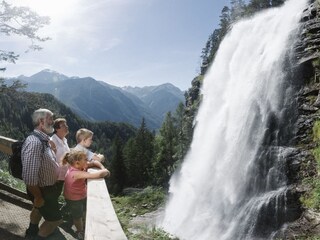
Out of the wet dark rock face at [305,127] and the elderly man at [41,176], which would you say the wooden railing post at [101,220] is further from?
the wet dark rock face at [305,127]

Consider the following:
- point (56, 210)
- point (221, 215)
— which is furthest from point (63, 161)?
point (221, 215)

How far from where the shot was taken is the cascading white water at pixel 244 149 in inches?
780

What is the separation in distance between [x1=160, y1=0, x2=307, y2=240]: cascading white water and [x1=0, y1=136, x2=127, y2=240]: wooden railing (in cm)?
1615

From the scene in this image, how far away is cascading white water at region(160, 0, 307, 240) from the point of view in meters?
19.8

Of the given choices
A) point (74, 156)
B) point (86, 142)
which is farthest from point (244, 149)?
point (74, 156)

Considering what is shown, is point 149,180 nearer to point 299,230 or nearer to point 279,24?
point 279,24

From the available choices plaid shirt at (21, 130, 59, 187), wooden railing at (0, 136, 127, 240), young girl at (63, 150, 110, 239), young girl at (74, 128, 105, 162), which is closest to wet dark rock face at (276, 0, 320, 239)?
young girl at (74, 128, 105, 162)

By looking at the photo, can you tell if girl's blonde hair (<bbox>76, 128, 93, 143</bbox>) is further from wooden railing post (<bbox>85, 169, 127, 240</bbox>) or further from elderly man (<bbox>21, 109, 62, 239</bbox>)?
wooden railing post (<bbox>85, 169, 127, 240</bbox>)

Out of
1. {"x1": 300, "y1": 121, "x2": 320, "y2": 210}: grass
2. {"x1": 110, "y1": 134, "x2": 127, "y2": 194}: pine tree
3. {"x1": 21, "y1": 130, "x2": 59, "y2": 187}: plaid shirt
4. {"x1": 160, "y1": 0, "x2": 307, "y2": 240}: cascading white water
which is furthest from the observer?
{"x1": 110, "y1": 134, "x2": 127, "y2": 194}: pine tree

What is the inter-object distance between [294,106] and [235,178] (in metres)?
5.99

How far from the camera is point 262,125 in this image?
2303 cm

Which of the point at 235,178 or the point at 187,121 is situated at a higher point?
the point at 187,121

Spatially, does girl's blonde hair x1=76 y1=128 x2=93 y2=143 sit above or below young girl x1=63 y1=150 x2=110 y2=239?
above

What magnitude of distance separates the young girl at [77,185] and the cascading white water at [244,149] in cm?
1481
